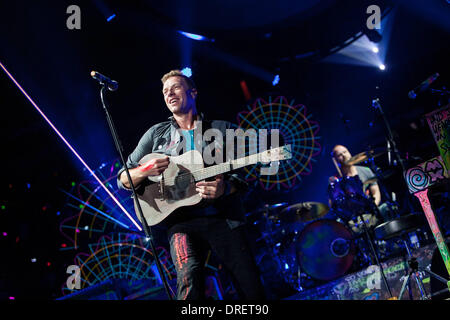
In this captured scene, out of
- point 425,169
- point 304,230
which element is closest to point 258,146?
point 425,169

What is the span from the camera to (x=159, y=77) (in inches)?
276

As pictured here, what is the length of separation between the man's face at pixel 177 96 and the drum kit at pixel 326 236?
327 cm

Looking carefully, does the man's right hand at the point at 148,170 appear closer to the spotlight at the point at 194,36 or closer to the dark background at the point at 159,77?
the dark background at the point at 159,77

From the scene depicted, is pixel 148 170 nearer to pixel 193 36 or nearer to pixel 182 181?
pixel 182 181

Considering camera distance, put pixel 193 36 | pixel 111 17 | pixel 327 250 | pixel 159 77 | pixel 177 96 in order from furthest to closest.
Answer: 1. pixel 159 77
2. pixel 193 36
3. pixel 327 250
4. pixel 111 17
5. pixel 177 96

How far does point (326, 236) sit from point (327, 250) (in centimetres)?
22

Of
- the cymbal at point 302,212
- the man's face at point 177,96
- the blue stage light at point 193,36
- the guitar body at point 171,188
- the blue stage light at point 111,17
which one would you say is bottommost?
the guitar body at point 171,188

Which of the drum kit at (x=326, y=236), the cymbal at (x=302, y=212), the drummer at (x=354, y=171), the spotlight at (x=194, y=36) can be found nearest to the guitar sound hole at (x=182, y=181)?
the drum kit at (x=326, y=236)

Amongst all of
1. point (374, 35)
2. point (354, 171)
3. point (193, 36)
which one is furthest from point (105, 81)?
point (374, 35)

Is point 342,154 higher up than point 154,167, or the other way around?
point 342,154

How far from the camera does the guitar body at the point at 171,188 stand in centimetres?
286

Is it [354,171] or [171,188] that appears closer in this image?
[171,188]

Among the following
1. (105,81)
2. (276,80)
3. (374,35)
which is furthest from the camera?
(276,80)

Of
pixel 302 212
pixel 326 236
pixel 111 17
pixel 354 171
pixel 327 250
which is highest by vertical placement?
pixel 111 17
